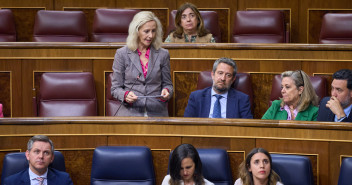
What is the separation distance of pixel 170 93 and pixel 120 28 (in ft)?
1.75

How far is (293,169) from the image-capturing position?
1.15 metres

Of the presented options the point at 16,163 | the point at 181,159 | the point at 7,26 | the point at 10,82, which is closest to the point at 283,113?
the point at 181,159

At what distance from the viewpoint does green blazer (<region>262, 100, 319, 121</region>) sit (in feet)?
4.55

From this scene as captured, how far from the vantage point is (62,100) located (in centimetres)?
156

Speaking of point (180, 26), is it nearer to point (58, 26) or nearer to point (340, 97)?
point (58, 26)

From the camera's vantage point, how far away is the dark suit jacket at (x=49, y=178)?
1.18 metres

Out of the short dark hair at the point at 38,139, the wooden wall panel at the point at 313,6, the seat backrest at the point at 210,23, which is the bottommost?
the short dark hair at the point at 38,139

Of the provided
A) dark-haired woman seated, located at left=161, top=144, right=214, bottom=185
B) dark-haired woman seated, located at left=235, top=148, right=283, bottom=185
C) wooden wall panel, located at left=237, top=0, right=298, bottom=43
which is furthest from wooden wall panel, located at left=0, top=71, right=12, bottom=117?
wooden wall panel, located at left=237, top=0, right=298, bottom=43

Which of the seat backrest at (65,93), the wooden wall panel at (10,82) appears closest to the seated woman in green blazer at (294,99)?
the seat backrest at (65,93)

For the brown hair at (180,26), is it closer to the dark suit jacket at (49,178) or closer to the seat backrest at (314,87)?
the seat backrest at (314,87)

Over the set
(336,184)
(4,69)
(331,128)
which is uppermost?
(4,69)

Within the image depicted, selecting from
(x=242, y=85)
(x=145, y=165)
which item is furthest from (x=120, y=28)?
(x=145, y=165)

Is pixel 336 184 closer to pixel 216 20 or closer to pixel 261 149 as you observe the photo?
pixel 261 149

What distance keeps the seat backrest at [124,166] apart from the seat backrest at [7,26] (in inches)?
32.0
